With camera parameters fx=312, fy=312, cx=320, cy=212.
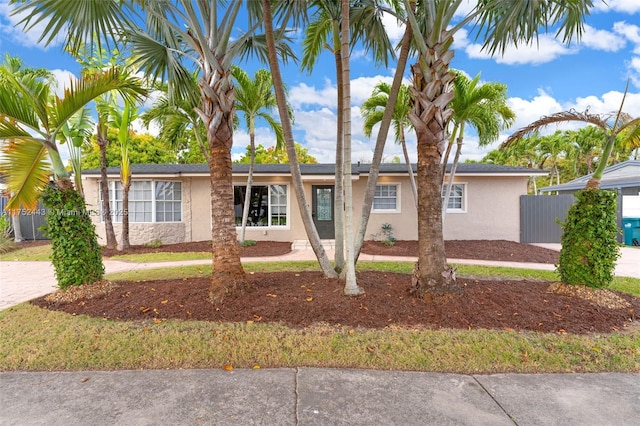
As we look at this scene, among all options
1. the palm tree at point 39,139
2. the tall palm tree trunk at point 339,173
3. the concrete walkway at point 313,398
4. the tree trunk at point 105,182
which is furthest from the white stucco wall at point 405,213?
the concrete walkway at point 313,398

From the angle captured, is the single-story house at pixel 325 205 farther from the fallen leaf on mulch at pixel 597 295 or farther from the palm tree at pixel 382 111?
the fallen leaf on mulch at pixel 597 295

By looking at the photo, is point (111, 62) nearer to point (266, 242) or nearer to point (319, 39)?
point (319, 39)

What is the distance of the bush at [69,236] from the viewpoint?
5.03 metres

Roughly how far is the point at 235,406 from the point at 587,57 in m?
15.4

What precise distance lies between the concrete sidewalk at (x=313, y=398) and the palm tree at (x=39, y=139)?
8.29 feet

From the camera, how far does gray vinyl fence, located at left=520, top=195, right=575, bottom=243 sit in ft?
41.0

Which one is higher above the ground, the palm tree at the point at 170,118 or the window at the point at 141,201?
the palm tree at the point at 170,118

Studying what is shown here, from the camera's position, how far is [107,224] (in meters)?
10.8

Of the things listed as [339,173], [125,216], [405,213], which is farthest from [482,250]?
[125,216]

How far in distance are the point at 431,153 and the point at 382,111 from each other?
18.9 ft

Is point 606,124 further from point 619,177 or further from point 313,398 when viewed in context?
point 619,177

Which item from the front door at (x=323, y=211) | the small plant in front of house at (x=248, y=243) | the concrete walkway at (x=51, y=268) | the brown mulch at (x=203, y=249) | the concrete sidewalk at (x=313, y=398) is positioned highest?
the front door at (x=323, y=211)

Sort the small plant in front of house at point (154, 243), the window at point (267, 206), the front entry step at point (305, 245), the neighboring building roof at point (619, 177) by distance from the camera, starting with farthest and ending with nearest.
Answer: the neighboring building roof at point (619, 177), the window at point (267, 206), the small plant in front of house at point (154, 243), the front entry step at point (305, 245)

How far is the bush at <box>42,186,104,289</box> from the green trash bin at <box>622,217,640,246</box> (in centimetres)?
1780
